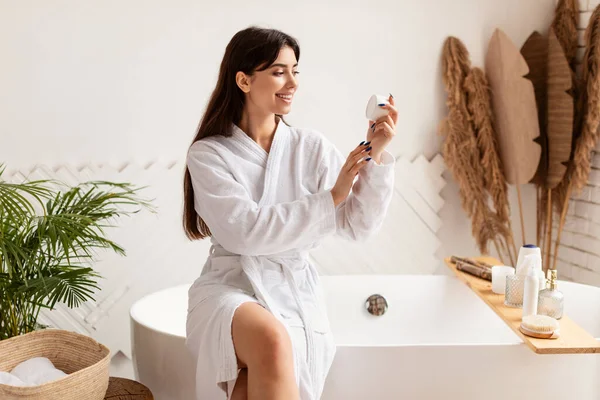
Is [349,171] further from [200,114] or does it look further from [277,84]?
[200,114]

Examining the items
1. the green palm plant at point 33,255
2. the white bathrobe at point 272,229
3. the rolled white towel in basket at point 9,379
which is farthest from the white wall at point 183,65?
the rolled white towel in basket at point 9,379

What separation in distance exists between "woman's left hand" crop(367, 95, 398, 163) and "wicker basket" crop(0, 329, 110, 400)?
1.03 metres

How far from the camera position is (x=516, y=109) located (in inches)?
148

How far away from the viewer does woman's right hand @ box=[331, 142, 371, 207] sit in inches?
86.9

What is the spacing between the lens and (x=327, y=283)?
11.2ft

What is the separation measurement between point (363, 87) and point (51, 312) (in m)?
1.86

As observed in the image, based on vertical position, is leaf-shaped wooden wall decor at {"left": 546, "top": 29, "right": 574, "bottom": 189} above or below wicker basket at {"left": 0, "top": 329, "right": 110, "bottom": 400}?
above

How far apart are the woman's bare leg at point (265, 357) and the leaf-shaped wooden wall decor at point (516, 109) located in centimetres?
212

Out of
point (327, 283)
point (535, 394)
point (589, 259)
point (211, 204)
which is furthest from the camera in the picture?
point (589, 259)

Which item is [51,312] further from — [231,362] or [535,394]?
[535,394]

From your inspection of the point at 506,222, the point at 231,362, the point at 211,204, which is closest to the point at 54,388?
the point at 231,362

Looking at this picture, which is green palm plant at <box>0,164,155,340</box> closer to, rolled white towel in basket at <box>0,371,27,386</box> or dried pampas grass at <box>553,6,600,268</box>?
rolled white towel in basket at <box>0,371,27,386</box>

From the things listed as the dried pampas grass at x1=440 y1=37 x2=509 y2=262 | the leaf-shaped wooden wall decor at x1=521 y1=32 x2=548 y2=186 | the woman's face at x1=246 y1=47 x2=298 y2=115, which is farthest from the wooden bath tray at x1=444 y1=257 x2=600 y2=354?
the leaf-shaped wooden wall decor at x1=521 y1=32 x2=548 y2=186

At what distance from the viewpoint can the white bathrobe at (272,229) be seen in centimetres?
219
